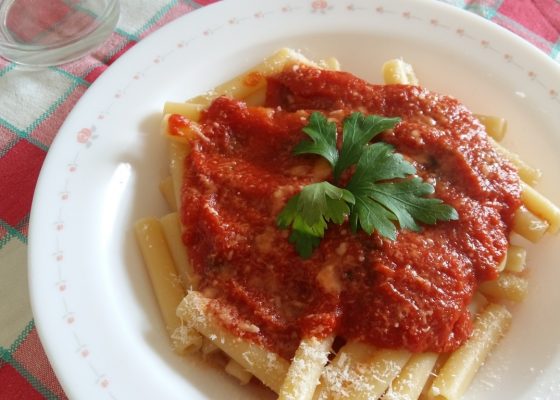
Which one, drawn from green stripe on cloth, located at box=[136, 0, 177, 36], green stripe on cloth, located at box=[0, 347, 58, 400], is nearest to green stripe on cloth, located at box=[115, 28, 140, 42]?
green stripe on cloth, located at box=[136, 0, 177, 36]

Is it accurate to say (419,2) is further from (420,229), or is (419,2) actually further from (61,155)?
(61,155)

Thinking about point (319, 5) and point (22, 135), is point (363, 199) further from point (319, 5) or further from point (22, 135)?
point (22, 135)

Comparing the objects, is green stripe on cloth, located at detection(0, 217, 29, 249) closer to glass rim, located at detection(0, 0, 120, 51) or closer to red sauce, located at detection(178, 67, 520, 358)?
red sauce, located at detection(178, 67, 520, 358)

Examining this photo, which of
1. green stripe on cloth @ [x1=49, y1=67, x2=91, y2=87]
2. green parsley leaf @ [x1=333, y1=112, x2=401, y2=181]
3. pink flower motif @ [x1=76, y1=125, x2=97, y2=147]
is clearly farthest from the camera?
green stripe on cloth @ [x1=49, y1=67, x2=91, y2=87]

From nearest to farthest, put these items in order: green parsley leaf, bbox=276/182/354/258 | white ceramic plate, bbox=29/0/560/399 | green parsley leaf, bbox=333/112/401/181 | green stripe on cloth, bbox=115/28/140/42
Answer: white ceramic plate, bbox=29/0/560/399 < green parsley leaf, bbox=276/182/354/258 < green parsley leaf, bbox=333/112/401/181 < green stripe on cloth, bbox=115/28/140/42

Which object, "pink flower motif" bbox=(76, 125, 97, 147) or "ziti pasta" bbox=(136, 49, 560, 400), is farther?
"pink flower motif" bbox=(76, 125, 97, 147)

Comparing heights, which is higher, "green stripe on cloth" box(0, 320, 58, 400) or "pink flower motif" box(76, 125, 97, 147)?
"pink flower motif" box(76, 125, 97, 147)

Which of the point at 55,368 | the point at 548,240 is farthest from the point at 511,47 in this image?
the point at 55,368

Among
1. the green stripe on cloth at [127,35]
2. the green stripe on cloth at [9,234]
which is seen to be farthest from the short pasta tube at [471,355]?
the green stripe on cloth at [127,35]

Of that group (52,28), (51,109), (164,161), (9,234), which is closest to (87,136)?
(164,161)
